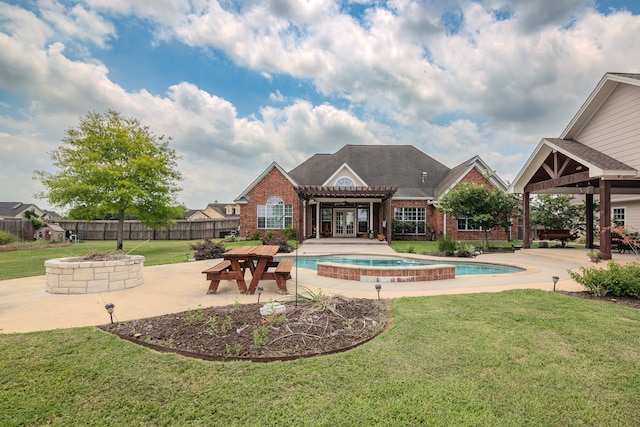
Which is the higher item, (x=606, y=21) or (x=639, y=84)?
(x=606, y=21)

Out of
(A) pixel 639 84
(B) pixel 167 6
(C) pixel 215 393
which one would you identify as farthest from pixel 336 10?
(C) pixel 215 393

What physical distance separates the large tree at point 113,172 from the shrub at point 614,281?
1802cm

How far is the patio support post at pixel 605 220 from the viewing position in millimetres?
10453

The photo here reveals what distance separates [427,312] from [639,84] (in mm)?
12634

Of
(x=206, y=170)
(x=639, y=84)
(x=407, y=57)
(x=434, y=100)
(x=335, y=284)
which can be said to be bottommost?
(x=335, y=284)

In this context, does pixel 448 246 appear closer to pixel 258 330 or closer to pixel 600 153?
pixel 600 153

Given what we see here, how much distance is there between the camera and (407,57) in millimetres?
14258

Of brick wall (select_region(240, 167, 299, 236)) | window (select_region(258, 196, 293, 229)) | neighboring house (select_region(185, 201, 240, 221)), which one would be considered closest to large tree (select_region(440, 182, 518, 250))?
brick wall (select_region(240, 167, 299, 236))

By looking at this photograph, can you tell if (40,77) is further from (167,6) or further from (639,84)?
(639,84)

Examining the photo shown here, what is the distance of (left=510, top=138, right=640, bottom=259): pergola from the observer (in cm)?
1069

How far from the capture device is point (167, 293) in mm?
6238

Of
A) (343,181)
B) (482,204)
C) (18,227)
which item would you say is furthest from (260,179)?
(18,227)

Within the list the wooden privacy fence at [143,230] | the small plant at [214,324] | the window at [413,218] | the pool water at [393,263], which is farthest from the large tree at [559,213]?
the wooden privacy fence at [143,230]

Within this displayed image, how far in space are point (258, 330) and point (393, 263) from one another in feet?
29.2
